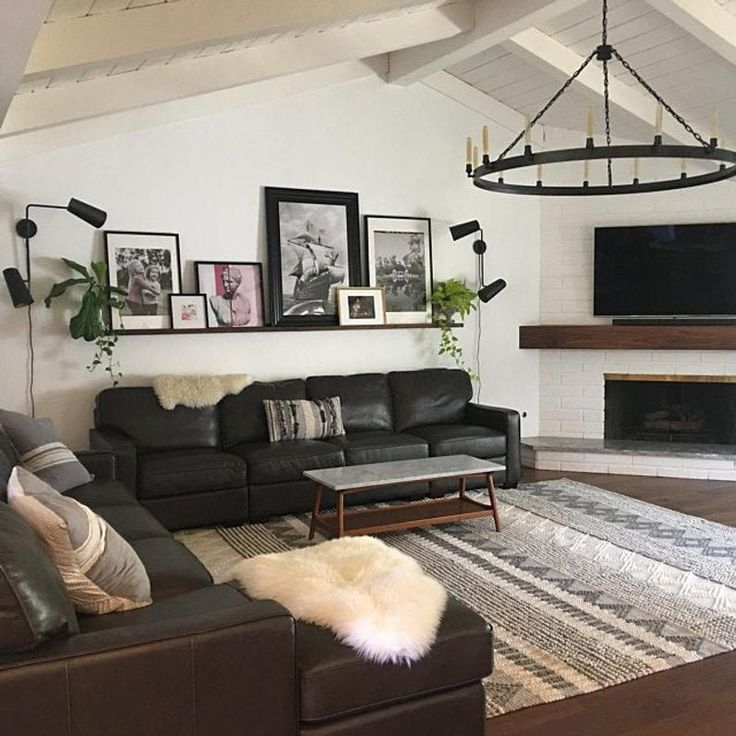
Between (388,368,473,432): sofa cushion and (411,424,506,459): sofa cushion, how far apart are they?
0.22 metres

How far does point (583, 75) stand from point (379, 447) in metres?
2.96

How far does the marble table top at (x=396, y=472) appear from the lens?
13.1ft

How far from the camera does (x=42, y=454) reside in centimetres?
371

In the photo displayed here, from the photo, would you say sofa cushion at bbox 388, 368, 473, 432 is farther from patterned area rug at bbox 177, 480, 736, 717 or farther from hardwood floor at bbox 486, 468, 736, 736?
hardwood floor at bbox 486, 468, 736, 736

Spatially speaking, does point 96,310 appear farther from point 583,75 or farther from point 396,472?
point 583,75

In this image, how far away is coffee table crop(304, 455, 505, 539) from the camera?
4.02m

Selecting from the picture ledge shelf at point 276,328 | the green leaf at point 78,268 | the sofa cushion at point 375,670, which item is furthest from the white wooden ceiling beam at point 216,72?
the sofa cushion at point 375,670

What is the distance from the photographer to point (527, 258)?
6551 millimetres

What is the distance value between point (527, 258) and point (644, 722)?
182 inches

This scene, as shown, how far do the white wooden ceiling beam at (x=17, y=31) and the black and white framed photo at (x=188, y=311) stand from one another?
9.07 feet

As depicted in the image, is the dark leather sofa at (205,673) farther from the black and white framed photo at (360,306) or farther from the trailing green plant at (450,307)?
the trailing green plant at (450,307)

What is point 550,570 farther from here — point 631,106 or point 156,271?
point 631,106

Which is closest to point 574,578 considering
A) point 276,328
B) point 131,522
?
point 131,522

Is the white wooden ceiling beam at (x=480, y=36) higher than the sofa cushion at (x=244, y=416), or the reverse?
the white wooden ceiling beam at (x=480, y=36)
